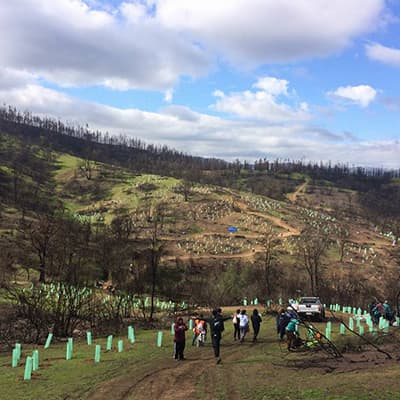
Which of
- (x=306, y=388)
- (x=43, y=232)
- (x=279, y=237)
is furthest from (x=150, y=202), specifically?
(x=306, y=388)

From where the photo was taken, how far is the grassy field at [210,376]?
11.3 meters

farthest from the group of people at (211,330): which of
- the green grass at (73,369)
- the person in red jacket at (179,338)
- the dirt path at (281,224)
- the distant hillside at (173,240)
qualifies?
the dirt path at (281,224)

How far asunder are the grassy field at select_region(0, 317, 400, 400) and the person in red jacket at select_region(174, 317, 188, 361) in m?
0.39

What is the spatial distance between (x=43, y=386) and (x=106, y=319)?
12.9 m

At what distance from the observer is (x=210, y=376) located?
13281 millimetres

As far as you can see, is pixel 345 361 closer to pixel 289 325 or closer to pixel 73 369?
pixel 289 325

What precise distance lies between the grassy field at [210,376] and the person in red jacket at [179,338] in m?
0.39

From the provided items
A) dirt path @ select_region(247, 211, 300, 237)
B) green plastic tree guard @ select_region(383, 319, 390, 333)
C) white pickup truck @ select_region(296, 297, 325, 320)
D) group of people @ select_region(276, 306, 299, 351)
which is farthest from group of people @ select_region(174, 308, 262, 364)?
dirt path @ select_region(247, 211, 300, 237)

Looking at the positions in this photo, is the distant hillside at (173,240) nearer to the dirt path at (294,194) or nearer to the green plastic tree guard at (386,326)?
the dirt path at (294,194)

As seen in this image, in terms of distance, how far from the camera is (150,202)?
103312mm

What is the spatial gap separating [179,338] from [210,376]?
262 cm

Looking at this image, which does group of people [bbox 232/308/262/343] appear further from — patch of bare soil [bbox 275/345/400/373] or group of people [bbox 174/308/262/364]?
patch of bare soil [bbox 275/345/400/373]

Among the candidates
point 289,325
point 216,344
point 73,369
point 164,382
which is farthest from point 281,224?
point 164,382

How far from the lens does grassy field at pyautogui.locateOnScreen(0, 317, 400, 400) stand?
11.3 metres
